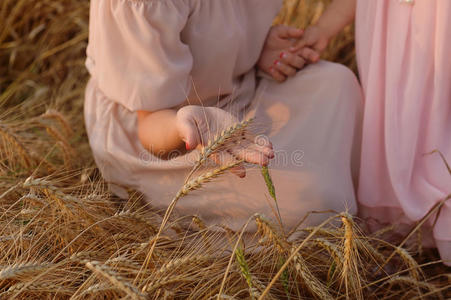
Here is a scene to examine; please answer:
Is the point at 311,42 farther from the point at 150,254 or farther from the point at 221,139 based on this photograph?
the point at 150,254

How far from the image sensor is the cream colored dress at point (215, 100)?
4.09 ft

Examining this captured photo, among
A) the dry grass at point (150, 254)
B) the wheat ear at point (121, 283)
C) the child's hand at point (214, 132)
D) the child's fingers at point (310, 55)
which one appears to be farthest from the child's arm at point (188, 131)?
the child's fingers at point (310, 55)

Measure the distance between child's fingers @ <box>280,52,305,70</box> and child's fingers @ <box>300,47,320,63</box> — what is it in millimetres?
16

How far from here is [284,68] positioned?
1487mm

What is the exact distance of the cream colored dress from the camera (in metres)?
1.25

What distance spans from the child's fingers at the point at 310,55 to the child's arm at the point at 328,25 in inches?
1.1

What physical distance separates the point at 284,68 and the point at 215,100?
0.23m

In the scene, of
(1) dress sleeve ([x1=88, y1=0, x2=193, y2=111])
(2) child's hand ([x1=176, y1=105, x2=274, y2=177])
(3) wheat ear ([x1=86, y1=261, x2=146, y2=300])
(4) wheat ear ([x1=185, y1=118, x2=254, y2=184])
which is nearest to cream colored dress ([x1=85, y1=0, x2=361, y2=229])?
(1) dress sleeve ([x1=88, y1=0, x2=193, y2=111])

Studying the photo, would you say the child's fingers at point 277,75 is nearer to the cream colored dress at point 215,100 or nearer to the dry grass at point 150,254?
the cream colored dress at point 215,100

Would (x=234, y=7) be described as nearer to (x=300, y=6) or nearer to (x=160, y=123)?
(x=160, y=123)

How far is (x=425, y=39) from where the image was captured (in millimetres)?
1264

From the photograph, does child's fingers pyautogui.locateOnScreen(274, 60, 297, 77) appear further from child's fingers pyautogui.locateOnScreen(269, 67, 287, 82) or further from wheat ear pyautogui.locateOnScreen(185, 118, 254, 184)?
wheat ear pyautogui.locateOnScreen(185, 118, 254, 184)

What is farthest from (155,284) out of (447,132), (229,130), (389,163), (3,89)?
(3,89)

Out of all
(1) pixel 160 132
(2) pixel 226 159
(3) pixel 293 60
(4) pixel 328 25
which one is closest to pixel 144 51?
(1) pixel 160 132
